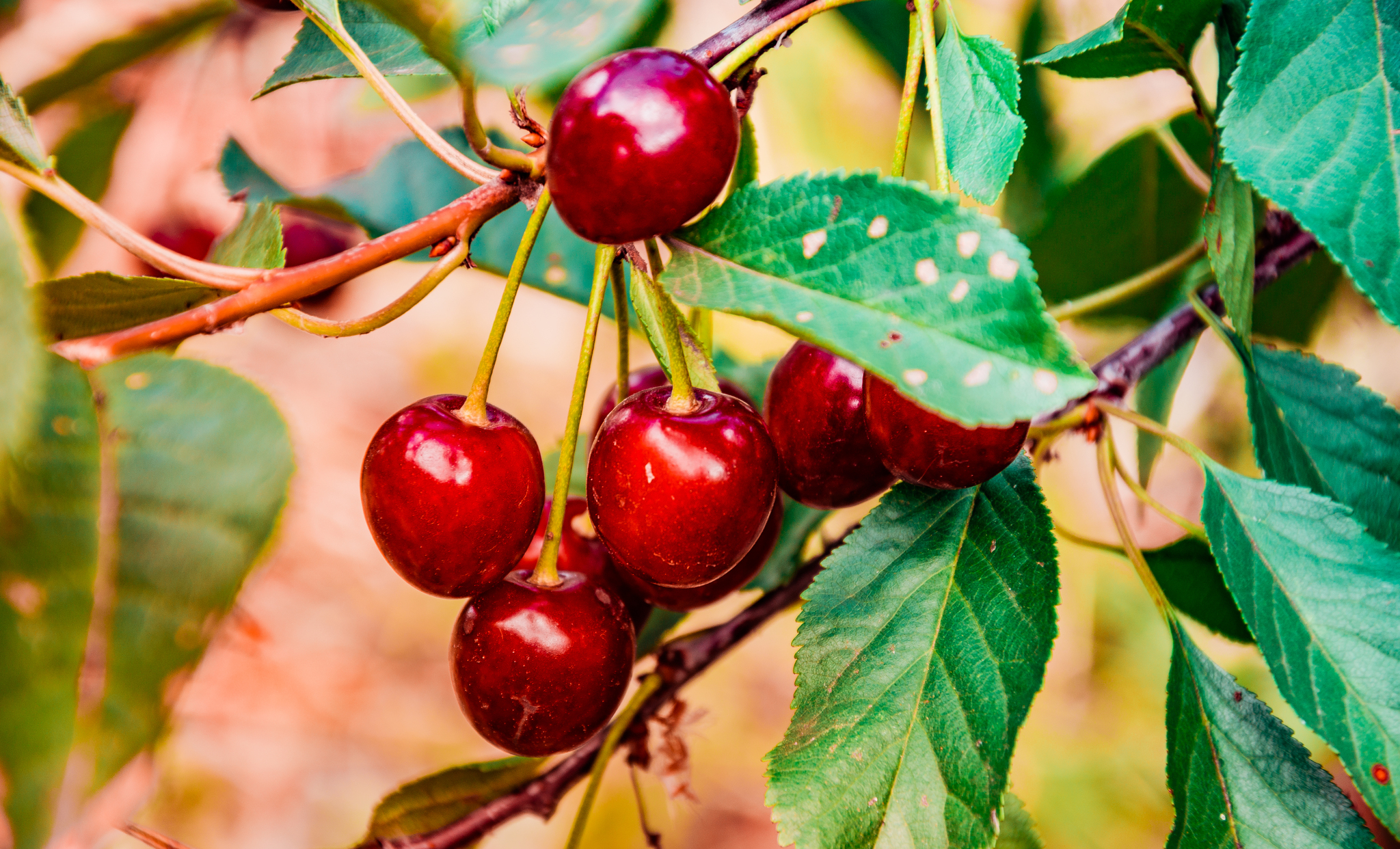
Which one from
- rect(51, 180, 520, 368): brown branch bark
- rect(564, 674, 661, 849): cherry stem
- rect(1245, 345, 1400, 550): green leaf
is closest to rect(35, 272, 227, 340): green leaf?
rect(51, 180, 520, 368): brown branch bark

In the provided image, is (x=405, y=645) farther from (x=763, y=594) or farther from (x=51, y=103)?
(x=763, y=594)

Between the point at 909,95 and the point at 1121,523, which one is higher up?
the point at 909,95

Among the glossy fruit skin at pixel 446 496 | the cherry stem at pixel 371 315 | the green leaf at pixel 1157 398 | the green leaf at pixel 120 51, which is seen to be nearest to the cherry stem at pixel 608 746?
the glossy fruit skin at pixel 446 496

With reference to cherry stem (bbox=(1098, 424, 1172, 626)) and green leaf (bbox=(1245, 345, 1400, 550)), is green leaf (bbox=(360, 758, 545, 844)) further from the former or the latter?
green leaf (bbox=(1245, 345, 1400, 550))

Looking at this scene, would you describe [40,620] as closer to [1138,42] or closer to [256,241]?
[256,241]

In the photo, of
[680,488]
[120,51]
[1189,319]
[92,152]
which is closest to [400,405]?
[92,152]
